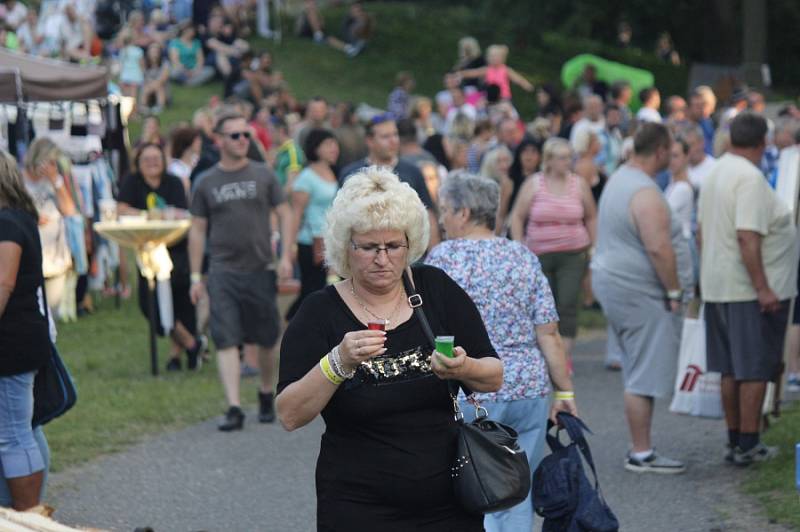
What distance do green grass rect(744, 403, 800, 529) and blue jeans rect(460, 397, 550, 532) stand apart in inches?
72.6

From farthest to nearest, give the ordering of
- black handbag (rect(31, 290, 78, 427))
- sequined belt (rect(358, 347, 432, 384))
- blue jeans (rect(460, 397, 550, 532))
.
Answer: black handbag (rect(31, 290, 78, 427)) < blue jeans (rect(460, 397, 550, 532)) < sequined belt (rect(358, 347, 432, 384))

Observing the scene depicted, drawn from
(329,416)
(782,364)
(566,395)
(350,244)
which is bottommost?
(782,364)

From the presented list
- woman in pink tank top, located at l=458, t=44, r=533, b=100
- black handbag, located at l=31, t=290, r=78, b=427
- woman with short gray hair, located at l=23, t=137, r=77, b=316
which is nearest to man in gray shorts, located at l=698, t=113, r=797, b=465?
black handbag, located at l=31, t=290, r=78, b=427

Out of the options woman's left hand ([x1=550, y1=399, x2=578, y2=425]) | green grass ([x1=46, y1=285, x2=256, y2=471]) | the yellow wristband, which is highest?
the yellow wristband

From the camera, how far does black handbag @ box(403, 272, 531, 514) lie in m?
4.38

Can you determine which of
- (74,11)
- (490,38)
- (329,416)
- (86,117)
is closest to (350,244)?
(329,416)

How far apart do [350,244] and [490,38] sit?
34.8 metres

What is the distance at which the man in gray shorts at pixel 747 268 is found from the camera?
8.31 metres

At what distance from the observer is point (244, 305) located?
1012cm

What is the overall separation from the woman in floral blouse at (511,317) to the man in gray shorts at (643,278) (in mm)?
2316

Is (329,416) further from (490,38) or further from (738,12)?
(490,38)

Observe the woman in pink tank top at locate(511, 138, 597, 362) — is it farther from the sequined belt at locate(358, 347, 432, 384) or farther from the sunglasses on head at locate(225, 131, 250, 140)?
the sequined belt at locate(358, 347, 432, 384)

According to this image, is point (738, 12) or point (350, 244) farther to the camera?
point (738, 12)

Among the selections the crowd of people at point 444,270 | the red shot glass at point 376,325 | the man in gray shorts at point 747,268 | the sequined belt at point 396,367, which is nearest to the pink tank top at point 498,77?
the crowd of people at point 444,270
